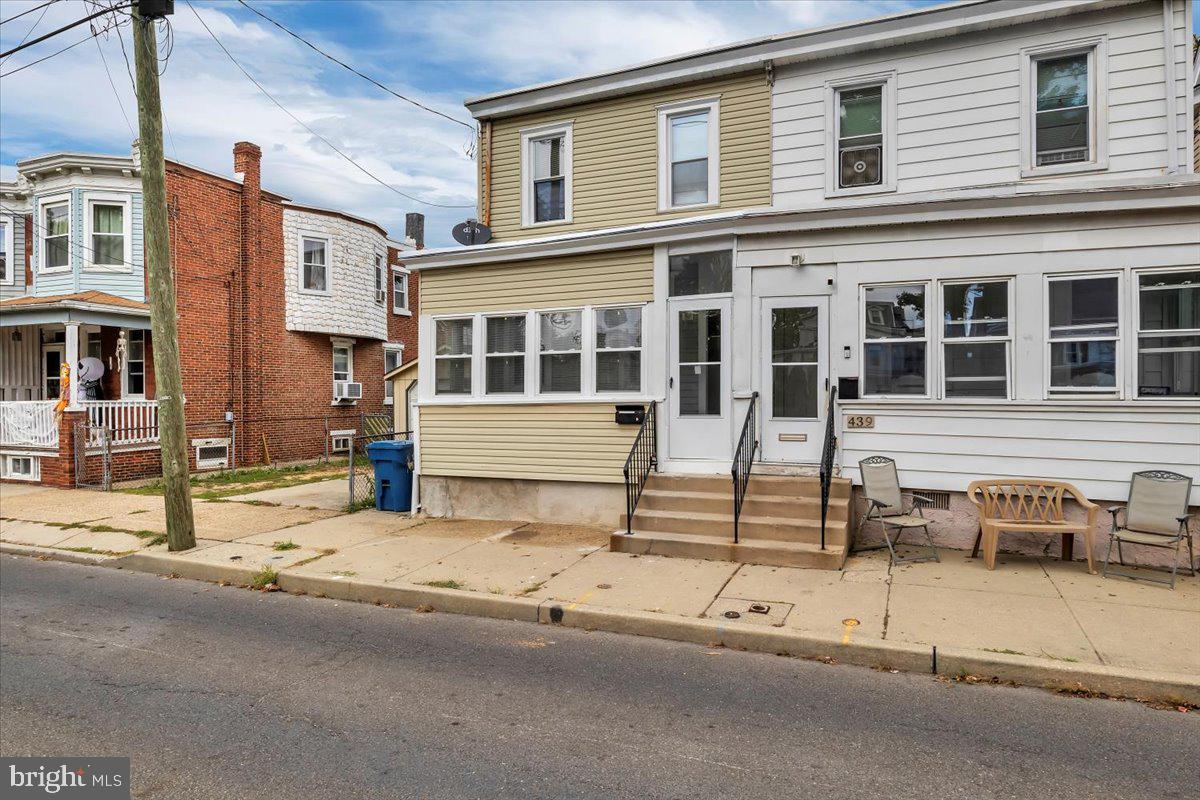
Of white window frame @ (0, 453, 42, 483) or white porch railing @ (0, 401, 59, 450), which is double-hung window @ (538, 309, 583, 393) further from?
white window frame @ (0, 453, 42, 483)

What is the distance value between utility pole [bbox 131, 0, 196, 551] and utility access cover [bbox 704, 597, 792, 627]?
671 centimetres

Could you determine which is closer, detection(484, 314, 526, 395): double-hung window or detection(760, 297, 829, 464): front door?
detection(760, 297, 829, 464): front door

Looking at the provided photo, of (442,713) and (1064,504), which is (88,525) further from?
(1064,504)

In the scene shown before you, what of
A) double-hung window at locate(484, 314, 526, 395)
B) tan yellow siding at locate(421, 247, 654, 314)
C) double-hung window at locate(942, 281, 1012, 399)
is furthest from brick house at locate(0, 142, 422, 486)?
double-hung window at locate(942, 281, 1012, 399)

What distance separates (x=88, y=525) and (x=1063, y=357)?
13.3m

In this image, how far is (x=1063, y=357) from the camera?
8.00 m

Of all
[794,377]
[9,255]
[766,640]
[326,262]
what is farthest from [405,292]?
[766,640]

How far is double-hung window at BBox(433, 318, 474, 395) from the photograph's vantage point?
11047mm

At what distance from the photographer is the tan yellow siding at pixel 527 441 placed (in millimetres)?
9883

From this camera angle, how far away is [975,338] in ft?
27.3

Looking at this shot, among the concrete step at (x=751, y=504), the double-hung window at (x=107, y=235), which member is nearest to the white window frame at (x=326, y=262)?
the double-hung window at (x=107, y=235)

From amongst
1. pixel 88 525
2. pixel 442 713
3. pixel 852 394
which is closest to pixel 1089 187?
pixel 852 394

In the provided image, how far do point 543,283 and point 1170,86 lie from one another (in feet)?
25.6

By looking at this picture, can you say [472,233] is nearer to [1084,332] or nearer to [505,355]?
[505,355]
